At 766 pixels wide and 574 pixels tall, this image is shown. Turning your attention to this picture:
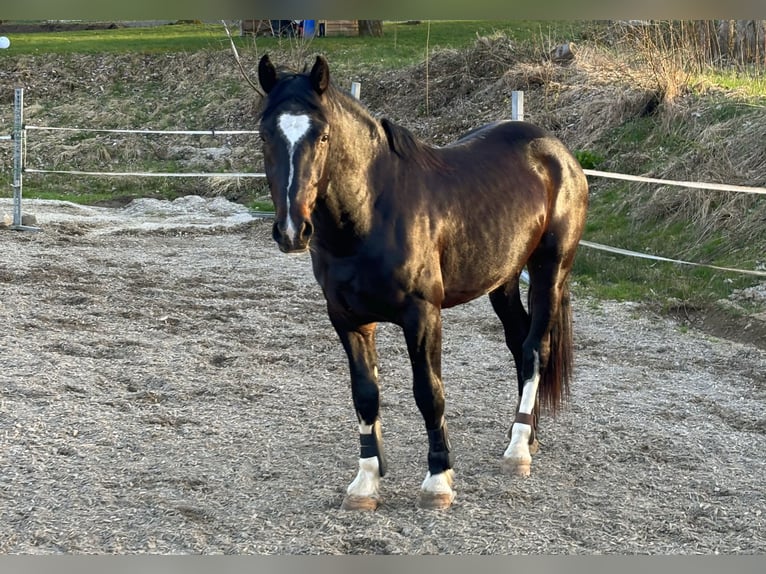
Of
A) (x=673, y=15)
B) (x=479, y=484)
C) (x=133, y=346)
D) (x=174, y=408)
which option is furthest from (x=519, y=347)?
(x=673, y=15)

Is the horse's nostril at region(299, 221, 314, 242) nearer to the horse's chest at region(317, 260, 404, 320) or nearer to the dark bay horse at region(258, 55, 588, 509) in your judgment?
the dark bay horse at region(258, 55, 588, 509)

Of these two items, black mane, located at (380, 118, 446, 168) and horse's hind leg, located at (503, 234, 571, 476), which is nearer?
black mane, located at (380, 118, 446, 168)

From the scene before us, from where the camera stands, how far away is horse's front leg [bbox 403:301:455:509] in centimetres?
329

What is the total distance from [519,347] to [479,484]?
815 mm

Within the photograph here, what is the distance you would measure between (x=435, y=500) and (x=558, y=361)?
110 cm

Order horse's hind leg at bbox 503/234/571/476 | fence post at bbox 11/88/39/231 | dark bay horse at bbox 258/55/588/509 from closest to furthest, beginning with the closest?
dark bay horse at bbox 258/55/588/509 → horse's hind leg at bbox 503/234/571/476 → fence post at bbox 11/88/39/231

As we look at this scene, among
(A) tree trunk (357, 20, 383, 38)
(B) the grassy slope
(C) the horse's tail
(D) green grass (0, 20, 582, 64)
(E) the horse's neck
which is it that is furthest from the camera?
(A) tree trunk (357, 20, 383, 38)

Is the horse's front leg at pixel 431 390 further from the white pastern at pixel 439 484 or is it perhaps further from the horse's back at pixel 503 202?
the horse's back at pixel 503 202

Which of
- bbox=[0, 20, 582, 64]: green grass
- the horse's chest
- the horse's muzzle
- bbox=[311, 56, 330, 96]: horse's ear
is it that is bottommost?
the horse's chest

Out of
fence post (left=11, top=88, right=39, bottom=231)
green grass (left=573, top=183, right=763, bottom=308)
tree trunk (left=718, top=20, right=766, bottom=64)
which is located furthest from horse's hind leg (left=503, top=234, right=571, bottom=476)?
tree trunk (left=718, top=20, right=766, bottom=64)

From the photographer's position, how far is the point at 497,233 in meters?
3.68

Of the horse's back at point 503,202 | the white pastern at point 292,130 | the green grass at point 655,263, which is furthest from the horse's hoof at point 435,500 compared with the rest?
the green grass at point 655,263

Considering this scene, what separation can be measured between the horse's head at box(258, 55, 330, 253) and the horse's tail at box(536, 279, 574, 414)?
174cm

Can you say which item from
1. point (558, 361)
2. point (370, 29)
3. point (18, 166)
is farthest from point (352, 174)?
point (370, 29)
